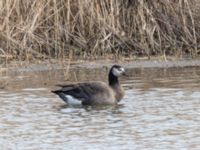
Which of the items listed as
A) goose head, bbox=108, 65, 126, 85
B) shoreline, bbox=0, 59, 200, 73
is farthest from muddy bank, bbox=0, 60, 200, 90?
goose head, bbox=108, 65, 126, 85

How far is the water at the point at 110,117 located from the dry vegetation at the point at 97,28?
1254 millimetres

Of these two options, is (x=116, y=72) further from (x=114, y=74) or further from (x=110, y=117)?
(x=110, y=117)

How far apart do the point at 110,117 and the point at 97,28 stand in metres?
5.07

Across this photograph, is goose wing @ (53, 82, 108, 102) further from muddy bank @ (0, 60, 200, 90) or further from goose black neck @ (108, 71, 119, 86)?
muddy bank @ (0, 60, 200, 90)

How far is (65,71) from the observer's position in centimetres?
1380

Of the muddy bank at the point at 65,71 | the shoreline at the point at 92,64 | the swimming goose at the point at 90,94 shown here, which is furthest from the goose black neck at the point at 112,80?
the shoreline at the point at 92,64

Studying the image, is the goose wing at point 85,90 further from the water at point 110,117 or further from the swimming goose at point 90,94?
the water at point 110,117

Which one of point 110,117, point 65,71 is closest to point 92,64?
point 65,71

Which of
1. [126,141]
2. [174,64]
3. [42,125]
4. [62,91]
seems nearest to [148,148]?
[126,141]

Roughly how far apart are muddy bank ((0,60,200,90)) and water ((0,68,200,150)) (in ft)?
0.10

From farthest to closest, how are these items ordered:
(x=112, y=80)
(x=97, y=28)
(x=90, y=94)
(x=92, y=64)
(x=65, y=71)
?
1. (x=97, y=28)
2. (x=92, y=64)
3. (x=65, y=71)
4. (x=112, y=80)
5. (x=90, y=94)

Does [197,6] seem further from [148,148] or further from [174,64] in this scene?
[148,148]

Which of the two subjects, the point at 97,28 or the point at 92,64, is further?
the point at 97,28

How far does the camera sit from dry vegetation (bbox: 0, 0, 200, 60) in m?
14.6
